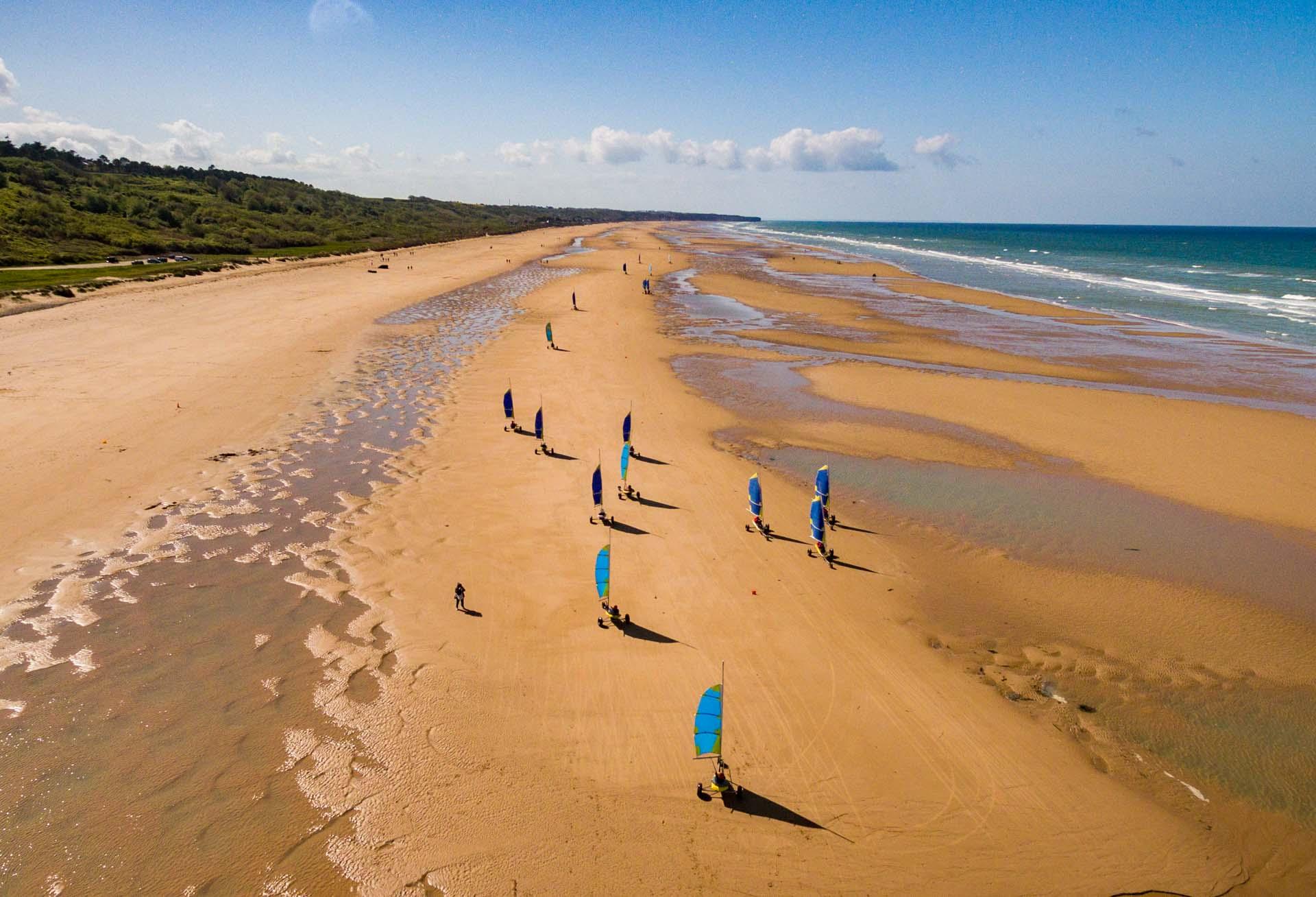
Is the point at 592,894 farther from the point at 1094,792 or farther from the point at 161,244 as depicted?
the point at 161,244

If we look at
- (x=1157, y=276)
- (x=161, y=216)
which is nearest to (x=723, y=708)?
(x=1157, y=276)

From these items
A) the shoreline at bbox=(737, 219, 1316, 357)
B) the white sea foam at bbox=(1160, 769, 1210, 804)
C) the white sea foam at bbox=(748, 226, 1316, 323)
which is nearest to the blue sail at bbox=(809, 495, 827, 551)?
→ the white sea foam at bbox=(1160, 769, 1210, 804)

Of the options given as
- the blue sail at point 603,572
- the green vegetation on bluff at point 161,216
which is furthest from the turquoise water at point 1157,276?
the green vegetation on bluff at point 161,216

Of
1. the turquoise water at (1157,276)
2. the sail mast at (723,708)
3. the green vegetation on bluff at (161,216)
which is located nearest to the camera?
the sail mast at (723,708)

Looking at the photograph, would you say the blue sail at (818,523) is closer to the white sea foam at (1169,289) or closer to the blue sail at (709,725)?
the blue sail at (709,725)

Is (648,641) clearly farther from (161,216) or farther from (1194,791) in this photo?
(161,216)

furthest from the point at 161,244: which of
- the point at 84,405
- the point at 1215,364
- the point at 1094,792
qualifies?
the point at 1215,364

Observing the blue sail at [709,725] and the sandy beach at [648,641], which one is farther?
the blue sail at [709,725]
